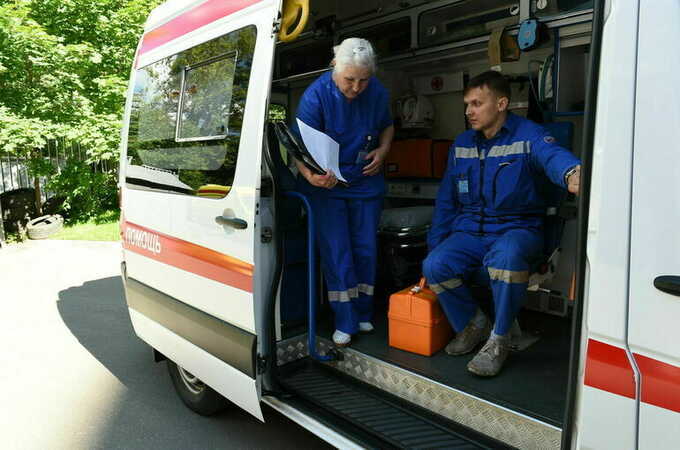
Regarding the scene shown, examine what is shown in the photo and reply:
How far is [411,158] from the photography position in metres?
4.28

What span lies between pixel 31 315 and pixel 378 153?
13.5ft

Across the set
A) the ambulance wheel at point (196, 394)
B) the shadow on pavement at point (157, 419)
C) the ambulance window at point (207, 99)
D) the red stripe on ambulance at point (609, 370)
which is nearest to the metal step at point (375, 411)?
the shadow on pavement at point (157, 419)

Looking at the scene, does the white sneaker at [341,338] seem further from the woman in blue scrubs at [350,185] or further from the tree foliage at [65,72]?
the tree foliage at [65,72]

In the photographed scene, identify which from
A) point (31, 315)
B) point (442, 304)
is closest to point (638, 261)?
point (442, 304)

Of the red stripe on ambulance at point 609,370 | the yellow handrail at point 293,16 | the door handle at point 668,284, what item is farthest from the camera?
the yellow handrail at point 293,16

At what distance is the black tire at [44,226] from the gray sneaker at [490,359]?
9334mm

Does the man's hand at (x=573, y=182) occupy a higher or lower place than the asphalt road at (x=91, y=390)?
higher

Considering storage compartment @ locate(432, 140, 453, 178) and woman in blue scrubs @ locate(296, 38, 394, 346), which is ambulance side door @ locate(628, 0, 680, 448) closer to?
woman in blue scrubs @ locate(296, 38, 394, 346)

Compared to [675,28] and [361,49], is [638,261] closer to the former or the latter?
[675,28]

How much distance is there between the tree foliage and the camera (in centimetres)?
887

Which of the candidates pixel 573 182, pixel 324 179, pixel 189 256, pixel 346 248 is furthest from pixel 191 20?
pixel 573 182

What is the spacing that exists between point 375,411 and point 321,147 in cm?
126

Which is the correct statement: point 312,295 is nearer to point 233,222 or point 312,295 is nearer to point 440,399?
point 233,222

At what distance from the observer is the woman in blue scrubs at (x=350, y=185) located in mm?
2748
